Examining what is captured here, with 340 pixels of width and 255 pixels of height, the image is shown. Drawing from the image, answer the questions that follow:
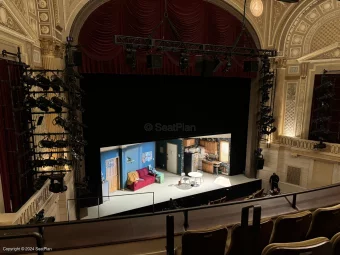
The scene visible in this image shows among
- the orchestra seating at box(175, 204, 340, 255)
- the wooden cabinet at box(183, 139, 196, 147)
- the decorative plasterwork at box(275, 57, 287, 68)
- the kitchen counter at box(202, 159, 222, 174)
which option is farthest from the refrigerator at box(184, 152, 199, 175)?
the orchestra seating at box(175, 204, 340, 255)

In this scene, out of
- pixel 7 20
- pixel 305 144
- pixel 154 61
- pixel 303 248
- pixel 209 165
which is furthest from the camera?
pixel 209 165

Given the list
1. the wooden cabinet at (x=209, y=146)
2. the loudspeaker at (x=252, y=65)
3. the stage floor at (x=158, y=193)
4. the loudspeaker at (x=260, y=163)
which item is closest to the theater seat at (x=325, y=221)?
the stage floor at (x=158, y=193)

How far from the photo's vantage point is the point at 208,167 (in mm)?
12023

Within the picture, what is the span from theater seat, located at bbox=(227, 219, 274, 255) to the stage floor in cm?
451

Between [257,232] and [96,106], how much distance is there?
666 centimetres

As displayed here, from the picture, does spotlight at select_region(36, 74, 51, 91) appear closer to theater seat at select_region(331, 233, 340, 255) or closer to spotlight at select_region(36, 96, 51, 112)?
spotlight at select_region(36, 96, 51, 112)

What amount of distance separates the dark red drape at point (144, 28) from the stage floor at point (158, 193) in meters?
3.99

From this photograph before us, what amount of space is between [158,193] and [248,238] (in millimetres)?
7109

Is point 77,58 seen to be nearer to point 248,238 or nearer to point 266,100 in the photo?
point 248,238

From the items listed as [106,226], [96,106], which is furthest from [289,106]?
[106,226]

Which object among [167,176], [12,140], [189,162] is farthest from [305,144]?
[12,140]

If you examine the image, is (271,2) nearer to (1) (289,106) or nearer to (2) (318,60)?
(2) (318,60)

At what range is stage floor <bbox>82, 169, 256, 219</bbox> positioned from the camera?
8.27 m

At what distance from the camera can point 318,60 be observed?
9.58m
